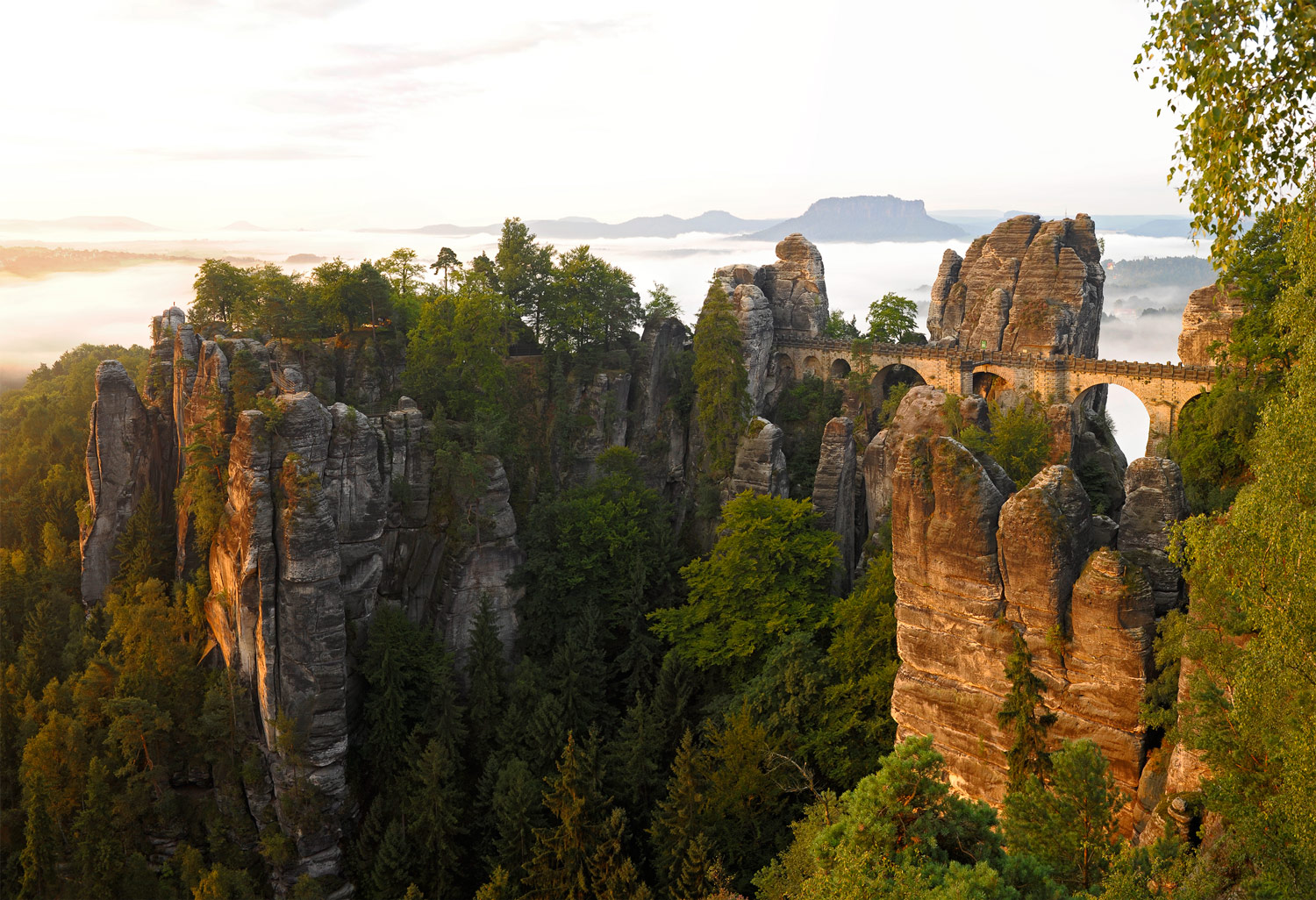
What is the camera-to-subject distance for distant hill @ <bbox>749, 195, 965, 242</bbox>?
6992 inches

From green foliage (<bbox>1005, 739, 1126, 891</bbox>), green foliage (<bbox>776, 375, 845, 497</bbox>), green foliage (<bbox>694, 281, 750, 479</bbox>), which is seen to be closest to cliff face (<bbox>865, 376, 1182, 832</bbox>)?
green foliage (<bbox>1005, 739, 1126, 891</bbox>)

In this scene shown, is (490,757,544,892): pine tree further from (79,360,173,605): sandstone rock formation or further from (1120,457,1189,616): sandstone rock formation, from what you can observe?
(79,360,173,605): sandstone rock formation

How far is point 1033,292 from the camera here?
4994 cm

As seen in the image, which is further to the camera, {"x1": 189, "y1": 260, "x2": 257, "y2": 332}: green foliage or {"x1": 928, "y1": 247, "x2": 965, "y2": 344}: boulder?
{"x1": 928, "y1": 247, "x2": 965, "y2": 344}: boulder

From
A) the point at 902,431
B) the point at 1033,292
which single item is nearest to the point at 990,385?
the point at 1033,292

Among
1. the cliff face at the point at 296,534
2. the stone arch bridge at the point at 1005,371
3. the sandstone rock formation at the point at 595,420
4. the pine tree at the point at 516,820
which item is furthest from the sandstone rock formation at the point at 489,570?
the stone arch bridge at the point at 1005,371

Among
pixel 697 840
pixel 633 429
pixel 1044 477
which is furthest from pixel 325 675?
pixel 1044 477

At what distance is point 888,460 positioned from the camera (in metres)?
35.2

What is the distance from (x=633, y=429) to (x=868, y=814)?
113 feet

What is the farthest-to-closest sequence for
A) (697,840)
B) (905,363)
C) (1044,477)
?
(905,363) → (697,840) → (1044,477)

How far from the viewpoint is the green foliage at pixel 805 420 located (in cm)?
4506

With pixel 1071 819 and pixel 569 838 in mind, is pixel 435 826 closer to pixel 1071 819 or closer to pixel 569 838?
pixel 569 838

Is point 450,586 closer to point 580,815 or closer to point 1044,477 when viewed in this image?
point 580,815

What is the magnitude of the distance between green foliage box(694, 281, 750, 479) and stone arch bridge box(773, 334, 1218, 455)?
8.70 metres
